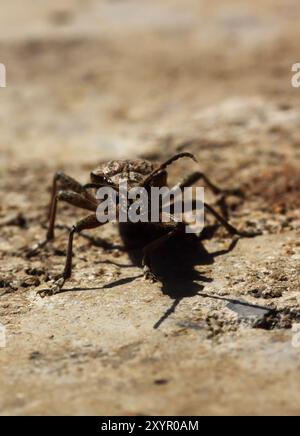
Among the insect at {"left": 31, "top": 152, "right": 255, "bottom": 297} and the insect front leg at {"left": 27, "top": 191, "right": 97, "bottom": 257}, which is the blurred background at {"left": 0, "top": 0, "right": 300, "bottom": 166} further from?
the insect front leg at {"left": 27, "top": 191, "right": 97, "bottom": 257}

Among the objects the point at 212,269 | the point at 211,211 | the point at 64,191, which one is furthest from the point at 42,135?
the point at 212,269

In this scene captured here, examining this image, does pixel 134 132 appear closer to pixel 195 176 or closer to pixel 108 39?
pixel 195 176

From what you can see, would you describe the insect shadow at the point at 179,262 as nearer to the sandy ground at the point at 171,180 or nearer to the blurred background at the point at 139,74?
the sandy ground at the point at 171,180

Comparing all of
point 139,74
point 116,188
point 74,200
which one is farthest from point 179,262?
point 139,74

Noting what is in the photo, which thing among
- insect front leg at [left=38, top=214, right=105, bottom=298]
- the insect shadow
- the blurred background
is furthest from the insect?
the blurred background

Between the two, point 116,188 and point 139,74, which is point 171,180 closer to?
point 116,188

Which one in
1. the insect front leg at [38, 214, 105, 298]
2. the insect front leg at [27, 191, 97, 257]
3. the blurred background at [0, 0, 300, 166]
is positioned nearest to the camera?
the insect front leg at [38, 214, 105, 298]

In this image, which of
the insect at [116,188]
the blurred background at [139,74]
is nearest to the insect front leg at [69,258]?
the insect at [116,188]
